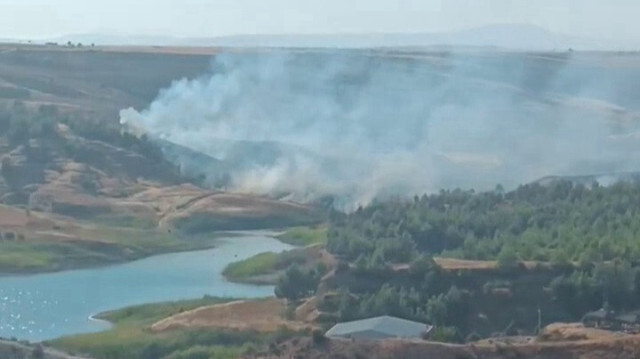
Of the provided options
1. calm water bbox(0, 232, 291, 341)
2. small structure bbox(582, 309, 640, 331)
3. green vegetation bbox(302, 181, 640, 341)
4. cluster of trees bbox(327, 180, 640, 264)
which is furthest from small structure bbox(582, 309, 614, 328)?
calm water bbox(0, 232, 291, 341)

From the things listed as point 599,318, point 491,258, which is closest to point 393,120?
point 491,258

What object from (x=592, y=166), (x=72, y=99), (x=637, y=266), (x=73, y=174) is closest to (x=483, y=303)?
(x=637, y=266)

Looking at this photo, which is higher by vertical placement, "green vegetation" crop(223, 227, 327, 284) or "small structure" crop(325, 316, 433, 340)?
"green vegetation" crop(223, 227, 327, 284)

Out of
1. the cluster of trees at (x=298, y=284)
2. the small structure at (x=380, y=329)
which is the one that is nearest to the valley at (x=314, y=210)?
the cluster of trees at (x=298, y=284)

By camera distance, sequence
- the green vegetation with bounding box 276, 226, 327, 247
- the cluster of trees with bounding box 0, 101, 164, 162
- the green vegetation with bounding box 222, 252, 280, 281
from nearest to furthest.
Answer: the green vegetation with bounding box 222, 252, 280, 281
the green vegetation with bounding box 276, 226, 327, 247
the cluster of trees with bounding box 0, 101, 164, 162

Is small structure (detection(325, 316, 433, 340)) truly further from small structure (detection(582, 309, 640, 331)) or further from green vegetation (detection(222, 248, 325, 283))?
green vegetation (detection(222, 248, 325, 283))

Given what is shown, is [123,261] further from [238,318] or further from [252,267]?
[238,318]
